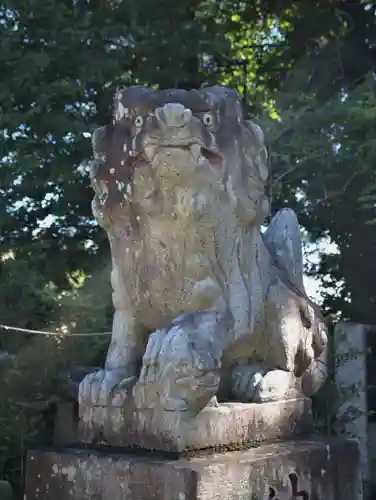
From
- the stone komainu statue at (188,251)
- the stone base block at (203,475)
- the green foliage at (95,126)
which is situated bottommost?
the stone base block at (203,475)

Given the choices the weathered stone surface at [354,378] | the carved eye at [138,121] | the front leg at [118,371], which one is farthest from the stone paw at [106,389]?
the weathered stone surface at [354,378]

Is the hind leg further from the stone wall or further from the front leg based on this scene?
the stone wall

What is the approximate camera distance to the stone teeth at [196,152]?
7.64 feet

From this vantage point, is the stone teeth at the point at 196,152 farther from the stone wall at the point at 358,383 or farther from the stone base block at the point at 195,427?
the stone wall at the point at 358,383

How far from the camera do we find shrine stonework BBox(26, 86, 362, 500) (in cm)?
221

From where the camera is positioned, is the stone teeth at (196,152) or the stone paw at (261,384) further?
the stone paw at (261,384)

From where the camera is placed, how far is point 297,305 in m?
2.68

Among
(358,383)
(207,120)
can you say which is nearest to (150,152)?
(207,120)

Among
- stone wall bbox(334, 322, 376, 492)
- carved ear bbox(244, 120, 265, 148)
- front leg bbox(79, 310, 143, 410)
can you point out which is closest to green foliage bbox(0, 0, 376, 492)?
stone wall bbox(334, 322, 376, 492)

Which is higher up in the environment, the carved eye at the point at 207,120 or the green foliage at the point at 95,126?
the green foliage at the point at 95,126

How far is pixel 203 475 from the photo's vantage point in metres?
2.05

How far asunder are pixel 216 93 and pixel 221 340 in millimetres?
837

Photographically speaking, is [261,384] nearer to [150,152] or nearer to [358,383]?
[150,152]

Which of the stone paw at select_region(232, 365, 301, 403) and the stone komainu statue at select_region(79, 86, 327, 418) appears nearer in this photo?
the stone komainu statue at select_region(79, 86, 327, 418)
